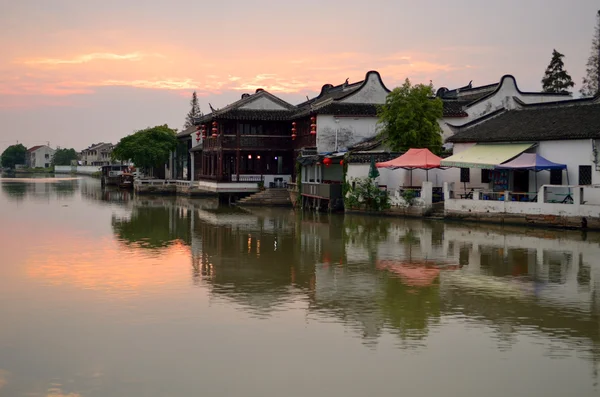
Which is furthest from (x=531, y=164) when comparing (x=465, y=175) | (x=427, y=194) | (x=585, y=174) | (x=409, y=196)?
(x=409, y=196)

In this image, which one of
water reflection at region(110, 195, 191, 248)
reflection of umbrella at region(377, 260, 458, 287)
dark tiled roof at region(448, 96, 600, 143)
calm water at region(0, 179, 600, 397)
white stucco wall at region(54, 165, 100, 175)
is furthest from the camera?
white stucco wall at region(54, 165, 100, 175)

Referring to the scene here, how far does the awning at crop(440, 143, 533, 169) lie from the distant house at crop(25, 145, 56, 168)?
155159 mm

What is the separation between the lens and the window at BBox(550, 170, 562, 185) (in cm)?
2876

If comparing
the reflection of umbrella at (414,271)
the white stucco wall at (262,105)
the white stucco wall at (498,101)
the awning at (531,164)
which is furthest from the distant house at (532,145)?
the white stucco wall at (262,105)

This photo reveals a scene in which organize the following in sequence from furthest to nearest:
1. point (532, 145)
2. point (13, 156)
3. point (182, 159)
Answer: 1. point (13, 156)
2. point (182, 159)
3. point (532, 145)

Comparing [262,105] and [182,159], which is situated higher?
[262,105]

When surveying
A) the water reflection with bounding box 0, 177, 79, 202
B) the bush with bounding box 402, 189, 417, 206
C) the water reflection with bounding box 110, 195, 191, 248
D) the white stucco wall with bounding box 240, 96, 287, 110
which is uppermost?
the white stucco wall with bounding box 240, 96, 287, 110

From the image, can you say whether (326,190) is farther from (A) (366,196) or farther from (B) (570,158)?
(B) (570,158)

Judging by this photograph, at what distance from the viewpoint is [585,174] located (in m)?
27.7

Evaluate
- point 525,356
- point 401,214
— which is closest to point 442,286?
point 525,356

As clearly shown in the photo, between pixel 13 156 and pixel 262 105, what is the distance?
460ft

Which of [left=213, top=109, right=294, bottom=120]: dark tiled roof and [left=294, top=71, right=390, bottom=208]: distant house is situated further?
[left=213, top=109, right=294, bottom=120]: dark tiled roof

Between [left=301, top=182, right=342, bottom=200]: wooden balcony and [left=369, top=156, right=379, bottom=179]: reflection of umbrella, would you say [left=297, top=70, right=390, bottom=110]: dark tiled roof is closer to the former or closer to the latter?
[left=301, top=182, right=342, bottom=200]: wooden balcony

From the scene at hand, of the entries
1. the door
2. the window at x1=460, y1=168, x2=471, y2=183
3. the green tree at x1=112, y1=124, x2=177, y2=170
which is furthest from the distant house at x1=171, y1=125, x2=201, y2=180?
the door
